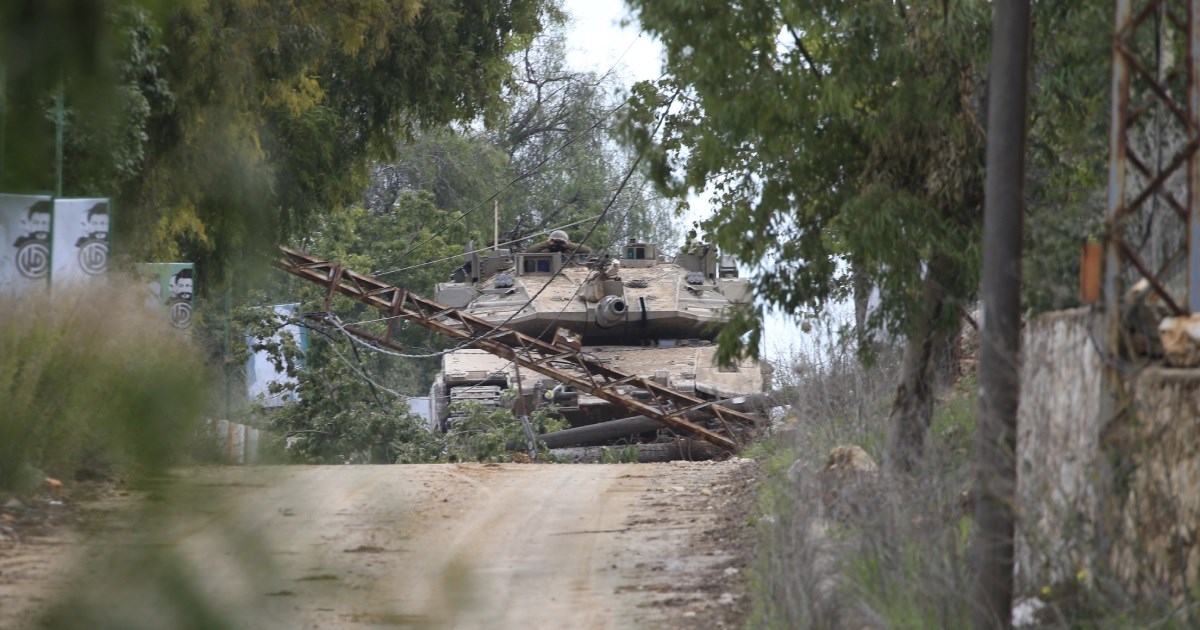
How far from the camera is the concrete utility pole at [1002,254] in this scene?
521 centimetres

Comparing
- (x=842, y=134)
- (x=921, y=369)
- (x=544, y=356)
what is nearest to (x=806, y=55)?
(x=842, y=134)

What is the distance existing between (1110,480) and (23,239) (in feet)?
14.7

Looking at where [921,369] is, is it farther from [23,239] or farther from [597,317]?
[597,317]

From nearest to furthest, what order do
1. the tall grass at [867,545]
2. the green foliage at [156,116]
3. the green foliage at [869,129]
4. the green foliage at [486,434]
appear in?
the green foliage at [156,116], the tall grass at [867,545], the green foliage at [869,129], the green foliage at [486,434]

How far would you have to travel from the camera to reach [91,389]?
1.00m

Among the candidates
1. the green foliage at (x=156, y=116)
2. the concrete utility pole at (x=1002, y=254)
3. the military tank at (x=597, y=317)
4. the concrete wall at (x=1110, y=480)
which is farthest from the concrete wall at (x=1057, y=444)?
the military tank at (x=597, y=317)

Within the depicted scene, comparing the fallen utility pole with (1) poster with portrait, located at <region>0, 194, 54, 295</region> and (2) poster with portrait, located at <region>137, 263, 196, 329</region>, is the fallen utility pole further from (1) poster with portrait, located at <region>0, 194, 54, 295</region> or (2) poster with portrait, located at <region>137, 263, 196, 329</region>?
(1) poster with portrait, located at <region>0, 194, 54, 295</region>

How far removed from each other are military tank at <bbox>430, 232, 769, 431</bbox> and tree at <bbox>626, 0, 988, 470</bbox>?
8.33 meters

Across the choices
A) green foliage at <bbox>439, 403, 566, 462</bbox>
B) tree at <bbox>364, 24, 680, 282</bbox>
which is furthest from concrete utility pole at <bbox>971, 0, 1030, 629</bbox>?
tree at <bbox>364, 24, 680, 282</bbox>

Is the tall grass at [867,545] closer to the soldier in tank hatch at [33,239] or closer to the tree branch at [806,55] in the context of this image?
the tree branch at [806,55]

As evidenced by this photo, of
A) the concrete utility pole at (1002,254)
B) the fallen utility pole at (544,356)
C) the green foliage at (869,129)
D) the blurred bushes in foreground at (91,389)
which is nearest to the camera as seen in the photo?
the blurred bushes in foreground at (91,389)

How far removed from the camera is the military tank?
1839cm

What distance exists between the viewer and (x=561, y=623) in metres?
6.61

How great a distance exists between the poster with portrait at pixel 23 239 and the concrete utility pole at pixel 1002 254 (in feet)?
14.9
